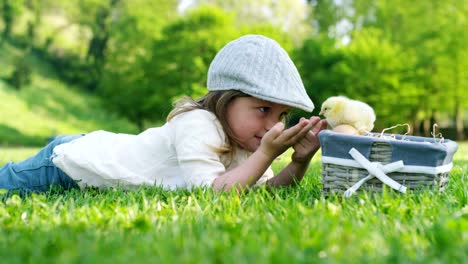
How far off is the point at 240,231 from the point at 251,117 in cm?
126

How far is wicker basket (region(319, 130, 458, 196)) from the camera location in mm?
2461

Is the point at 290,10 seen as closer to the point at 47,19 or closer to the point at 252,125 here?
the point at 47,19

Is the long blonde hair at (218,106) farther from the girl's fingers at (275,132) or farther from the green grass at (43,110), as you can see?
the green grass at (43,110)

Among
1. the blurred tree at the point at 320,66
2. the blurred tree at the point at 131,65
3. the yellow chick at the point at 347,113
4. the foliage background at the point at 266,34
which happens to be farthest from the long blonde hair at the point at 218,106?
the blurred tree at the point at 320,66

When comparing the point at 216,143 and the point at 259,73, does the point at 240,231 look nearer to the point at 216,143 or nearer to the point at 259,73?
the point at 216,143

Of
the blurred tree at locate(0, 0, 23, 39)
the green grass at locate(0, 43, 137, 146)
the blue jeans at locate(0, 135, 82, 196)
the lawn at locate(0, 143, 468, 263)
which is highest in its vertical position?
the blurred tree at locate(0, 0, 23, 39)

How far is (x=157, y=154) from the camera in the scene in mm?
3211

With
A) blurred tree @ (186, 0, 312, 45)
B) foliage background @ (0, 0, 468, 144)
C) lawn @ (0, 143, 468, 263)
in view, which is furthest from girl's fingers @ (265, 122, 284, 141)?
blurred tree @ (186, 0, 312, 45)

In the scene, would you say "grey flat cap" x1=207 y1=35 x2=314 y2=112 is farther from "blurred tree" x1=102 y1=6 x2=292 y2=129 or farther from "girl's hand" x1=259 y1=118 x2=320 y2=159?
"blurred tree" x1=102 y1=6 x2=292 y2=129

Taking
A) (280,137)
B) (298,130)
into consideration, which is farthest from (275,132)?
(298,130)

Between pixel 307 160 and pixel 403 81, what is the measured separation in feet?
82.9

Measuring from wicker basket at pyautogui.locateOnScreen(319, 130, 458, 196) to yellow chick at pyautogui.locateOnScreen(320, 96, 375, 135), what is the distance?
1.15 ft

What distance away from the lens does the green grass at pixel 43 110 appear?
82.9 ft

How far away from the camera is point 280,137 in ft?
8.91
